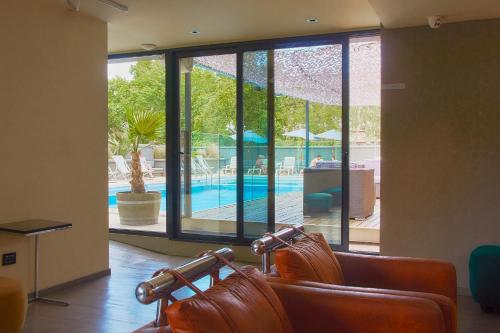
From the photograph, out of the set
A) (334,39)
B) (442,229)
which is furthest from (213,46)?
(442,229)

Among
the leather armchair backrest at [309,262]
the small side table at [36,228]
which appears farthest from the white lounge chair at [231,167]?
the leather armchair backrest at [309,262]

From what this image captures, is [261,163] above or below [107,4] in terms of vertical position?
below

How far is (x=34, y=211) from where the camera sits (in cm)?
431

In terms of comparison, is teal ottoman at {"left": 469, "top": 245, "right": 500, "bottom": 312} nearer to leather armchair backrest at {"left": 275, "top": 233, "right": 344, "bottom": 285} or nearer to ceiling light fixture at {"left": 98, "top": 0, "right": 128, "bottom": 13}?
leather armchair backrest at {"left": 275, "top": 233, "right": 344, "bottom": 285}

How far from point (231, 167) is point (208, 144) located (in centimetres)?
43

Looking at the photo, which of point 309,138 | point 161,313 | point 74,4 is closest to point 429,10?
point 309,138

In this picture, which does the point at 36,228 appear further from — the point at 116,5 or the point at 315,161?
the point at 315,161

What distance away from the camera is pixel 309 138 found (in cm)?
557

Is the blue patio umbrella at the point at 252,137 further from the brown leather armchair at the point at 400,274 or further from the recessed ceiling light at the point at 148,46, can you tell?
the brown leather armchair at the point at 400,274

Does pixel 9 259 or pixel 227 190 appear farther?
pixel 227 190

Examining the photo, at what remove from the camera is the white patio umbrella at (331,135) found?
17.7 ft

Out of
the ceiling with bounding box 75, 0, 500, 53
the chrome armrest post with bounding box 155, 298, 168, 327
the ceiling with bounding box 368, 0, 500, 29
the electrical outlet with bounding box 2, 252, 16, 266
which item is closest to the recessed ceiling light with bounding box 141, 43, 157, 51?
the ceiling with bounding box 75, 0, 500, 53

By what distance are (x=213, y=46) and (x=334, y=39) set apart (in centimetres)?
150

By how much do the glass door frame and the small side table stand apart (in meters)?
2.23
